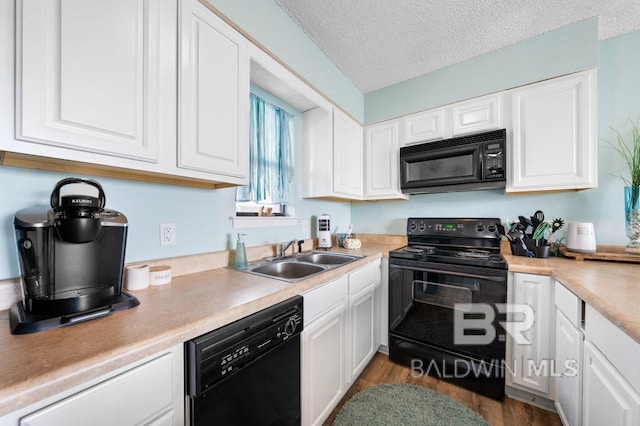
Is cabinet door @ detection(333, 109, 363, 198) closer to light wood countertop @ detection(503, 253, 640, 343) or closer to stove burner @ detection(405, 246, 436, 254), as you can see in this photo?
stove burner @ detection(405, 246, 436, 254)

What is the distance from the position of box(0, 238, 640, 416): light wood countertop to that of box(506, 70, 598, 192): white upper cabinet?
26.4 inches

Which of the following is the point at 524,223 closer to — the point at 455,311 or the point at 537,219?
the point at 537,219

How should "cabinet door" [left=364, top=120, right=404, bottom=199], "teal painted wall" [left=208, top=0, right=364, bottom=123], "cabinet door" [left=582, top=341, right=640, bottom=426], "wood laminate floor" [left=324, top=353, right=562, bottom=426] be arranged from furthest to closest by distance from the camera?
"cabinet door" [left=364, top=120, right=404, bottom=199] → "wood laminate floor" [left=324, top=353, right=562, bottom=426] → "teal painted wall" [left=208, top=0, right=364, bottom=123] → "cabinet door" [left=582, top=341, right=640, bottom=426]

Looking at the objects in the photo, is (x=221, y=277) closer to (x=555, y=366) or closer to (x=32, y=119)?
(x=32, y=119)

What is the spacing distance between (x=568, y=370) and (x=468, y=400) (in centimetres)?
63

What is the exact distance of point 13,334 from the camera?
63 centimetres

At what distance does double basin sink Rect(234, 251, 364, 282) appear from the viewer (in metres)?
1.50

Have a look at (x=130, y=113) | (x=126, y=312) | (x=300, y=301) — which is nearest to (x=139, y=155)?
(x=130, y=113)

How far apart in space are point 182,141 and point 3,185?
575 millimetres

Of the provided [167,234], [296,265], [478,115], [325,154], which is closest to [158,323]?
[167,234]

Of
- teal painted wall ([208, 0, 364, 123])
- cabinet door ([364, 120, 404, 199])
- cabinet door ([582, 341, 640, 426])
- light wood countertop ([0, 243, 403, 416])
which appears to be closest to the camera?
light wood countertop ([0, 243, 403, 416])

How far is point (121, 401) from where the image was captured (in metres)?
0.58

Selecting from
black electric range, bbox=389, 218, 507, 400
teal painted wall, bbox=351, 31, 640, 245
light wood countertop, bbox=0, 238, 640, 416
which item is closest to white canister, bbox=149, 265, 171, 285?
light wood countertop, bbox=0, 238, 640, 416

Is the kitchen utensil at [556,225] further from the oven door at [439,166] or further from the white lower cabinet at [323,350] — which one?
the white lower cabinet at [323,350]
